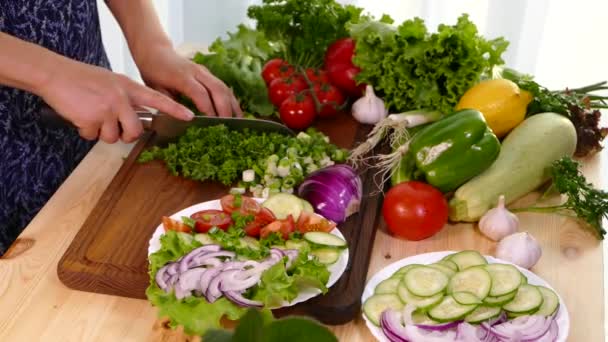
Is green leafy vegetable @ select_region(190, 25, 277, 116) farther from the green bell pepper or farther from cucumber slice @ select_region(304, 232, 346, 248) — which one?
cucumber slice @ select_region(304, 232, 346, 248)

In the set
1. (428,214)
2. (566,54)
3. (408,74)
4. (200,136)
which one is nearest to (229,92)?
(200,136)

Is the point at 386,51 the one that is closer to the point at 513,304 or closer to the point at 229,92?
the point at 229,92

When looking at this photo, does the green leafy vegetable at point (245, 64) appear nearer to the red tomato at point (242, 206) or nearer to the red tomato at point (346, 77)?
the red tomato at point (346, 77)

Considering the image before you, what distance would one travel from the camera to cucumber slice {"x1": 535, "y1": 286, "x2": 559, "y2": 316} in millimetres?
1278

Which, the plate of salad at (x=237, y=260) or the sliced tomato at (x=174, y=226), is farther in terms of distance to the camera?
the sliced tomato at (x=174, y=226)

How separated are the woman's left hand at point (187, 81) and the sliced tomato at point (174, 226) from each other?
0.49 m

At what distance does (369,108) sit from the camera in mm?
1917

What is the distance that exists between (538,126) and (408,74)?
33cm

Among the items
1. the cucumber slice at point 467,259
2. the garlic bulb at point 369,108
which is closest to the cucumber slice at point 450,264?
the cucumber slice at point 467,259

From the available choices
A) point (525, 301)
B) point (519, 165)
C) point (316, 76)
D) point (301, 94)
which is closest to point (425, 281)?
point (525, 301)

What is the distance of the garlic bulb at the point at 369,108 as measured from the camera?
6.29 ft

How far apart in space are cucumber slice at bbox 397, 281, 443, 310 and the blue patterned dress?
78 centimetres

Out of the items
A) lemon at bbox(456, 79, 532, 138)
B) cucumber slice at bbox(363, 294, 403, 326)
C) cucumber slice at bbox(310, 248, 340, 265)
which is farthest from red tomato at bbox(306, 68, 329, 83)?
cucumber slice at bbox(363, 294, 403, 326)

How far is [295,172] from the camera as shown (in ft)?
5.46
